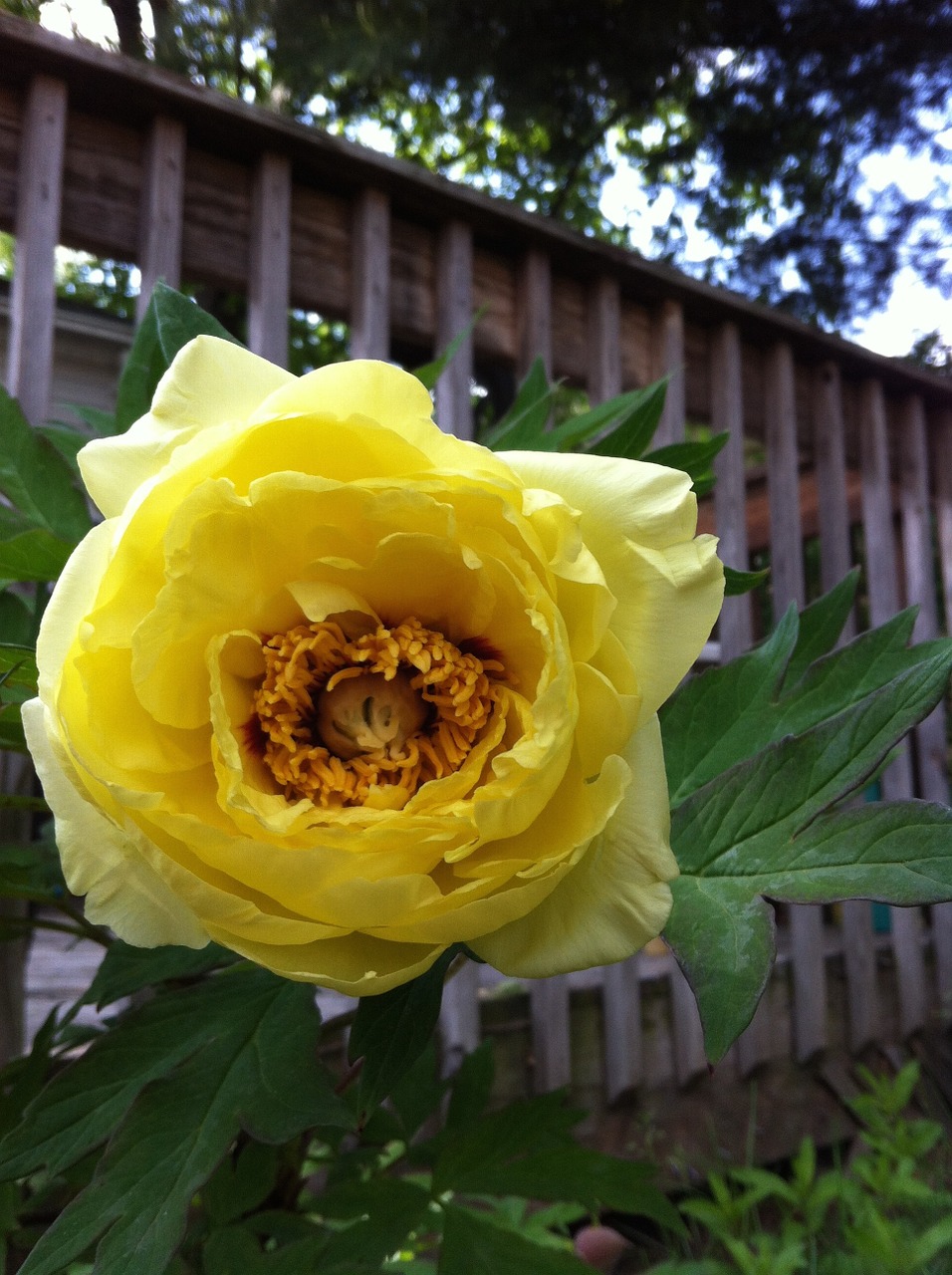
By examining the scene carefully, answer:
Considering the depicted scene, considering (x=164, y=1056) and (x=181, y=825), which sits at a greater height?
(x=181, y=825)

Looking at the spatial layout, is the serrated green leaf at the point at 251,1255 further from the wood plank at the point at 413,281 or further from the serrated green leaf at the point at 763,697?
the wood plank at the point at 413,281

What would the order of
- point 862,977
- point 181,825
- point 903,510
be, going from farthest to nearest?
point 903,510, point 862,977, point 181,825

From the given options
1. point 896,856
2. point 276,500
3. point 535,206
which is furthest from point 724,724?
point 535,206

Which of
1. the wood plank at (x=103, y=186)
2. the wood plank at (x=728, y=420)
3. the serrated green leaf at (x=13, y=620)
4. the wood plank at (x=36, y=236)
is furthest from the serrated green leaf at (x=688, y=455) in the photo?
the wood plank at (x=728, y=420)

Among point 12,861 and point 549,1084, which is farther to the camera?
point 549,1084

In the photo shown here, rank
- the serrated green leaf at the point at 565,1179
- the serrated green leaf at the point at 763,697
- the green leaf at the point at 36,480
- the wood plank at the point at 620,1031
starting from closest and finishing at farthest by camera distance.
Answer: the serrated green leaf at the point at 763,697 → the green leaf at the point at 36,480 → the serrated green leaf at the point at 565,1179 → the wood plank at the point at 620,1031

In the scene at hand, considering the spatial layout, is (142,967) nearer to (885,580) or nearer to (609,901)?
(609,901)

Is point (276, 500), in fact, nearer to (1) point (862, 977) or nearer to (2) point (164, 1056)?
(2) point (164, 1056)
